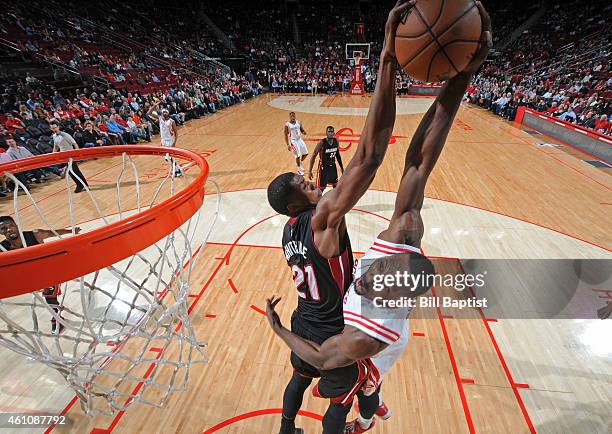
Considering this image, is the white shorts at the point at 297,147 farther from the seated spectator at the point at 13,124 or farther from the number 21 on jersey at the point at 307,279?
the seated spectator at the point at 13,124

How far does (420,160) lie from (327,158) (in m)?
4.37

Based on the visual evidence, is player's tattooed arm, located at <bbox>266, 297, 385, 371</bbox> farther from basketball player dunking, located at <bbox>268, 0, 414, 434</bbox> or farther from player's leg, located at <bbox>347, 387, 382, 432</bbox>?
player's leg, located at <bbox>347, 387, 382, 432</bbox>

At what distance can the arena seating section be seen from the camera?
12.0 m

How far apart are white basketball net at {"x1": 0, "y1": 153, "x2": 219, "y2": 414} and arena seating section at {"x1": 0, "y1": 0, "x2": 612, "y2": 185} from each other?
246 inches

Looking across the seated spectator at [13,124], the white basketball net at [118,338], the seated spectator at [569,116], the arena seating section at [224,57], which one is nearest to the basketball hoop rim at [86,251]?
the white basketball net at [118,338]

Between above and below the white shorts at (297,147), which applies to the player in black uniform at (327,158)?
above

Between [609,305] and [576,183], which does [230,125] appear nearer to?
[576,183]

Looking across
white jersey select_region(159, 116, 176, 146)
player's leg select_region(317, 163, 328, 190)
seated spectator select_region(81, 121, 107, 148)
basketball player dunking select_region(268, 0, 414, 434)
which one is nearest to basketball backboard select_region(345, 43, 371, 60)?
seated spectator select_region(81, 121, 107, 148)

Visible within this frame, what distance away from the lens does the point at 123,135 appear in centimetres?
1043

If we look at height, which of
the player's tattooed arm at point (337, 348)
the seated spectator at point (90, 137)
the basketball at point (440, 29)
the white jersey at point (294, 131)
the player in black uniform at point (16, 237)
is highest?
the basketball at point (440, 29)

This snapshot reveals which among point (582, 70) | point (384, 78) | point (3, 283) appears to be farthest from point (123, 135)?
point (582, 70)

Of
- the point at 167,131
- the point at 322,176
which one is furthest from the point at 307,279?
the point at 167,131

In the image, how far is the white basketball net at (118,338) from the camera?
2.31 meters

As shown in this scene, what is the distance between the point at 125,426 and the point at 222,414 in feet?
2.44
